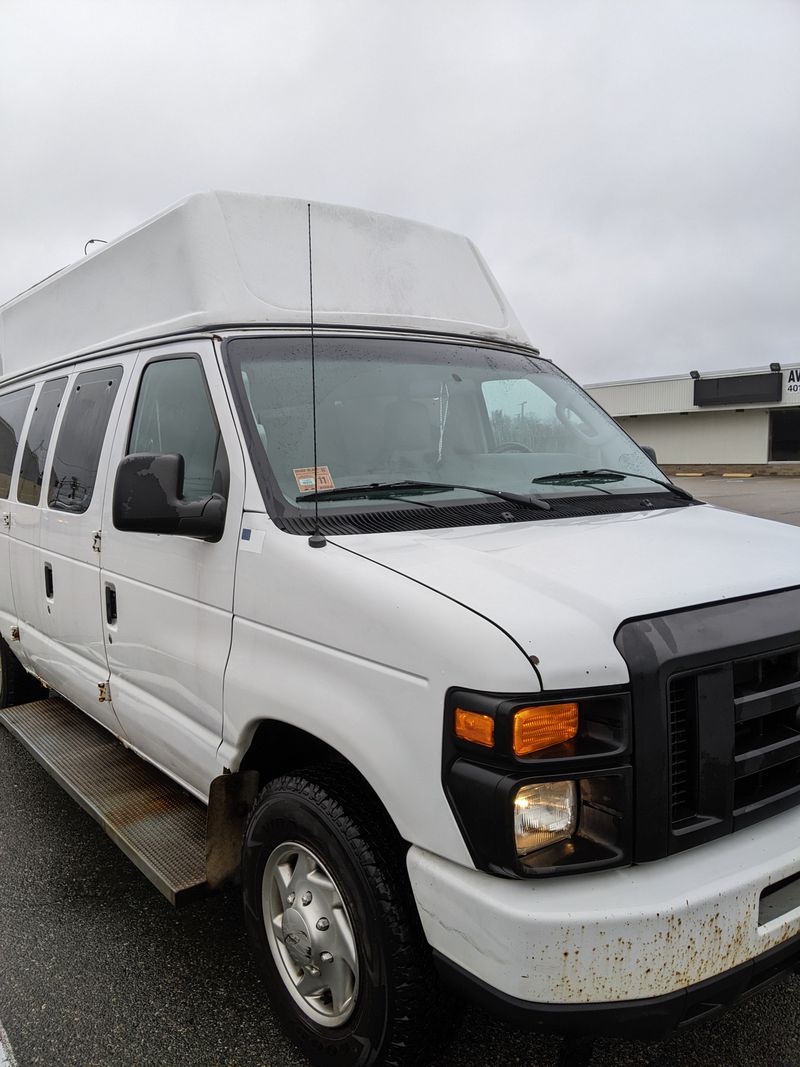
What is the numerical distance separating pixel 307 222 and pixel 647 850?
109 inches

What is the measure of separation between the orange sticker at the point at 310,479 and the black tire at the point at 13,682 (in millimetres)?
3529

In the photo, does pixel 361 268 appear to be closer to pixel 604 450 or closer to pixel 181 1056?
pixel 604 450

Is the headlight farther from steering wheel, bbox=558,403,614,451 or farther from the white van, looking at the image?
steering wheel, bbox=558,403,614,451

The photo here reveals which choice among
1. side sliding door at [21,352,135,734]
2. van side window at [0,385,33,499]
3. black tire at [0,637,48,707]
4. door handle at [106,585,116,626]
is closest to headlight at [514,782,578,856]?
door handle at [106,585,116,626]

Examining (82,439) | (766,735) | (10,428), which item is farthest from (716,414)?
(766,735)

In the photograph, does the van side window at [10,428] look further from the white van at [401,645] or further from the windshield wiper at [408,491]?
the windshield wiper at [408,491]

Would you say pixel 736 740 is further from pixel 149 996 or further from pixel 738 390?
pixel 738 390

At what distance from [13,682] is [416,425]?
12.1ft

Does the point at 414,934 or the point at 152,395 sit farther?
the point at 152,395

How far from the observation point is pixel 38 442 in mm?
4621

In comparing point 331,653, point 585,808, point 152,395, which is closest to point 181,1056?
point 331,653

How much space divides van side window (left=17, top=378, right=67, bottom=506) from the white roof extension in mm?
247

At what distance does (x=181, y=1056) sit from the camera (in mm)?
2600

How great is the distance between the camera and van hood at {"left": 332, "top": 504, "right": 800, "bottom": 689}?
1.93 m
